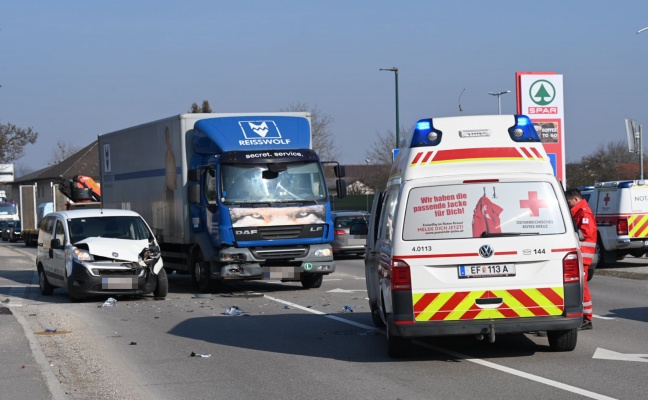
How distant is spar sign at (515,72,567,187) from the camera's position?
29.1m

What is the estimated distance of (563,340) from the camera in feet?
33.9

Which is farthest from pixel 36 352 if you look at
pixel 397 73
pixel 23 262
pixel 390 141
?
pixel 390 141

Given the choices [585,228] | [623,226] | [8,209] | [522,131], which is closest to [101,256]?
[585,228]

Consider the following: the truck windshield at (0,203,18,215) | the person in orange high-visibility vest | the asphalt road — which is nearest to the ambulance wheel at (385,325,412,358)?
the asphalt road

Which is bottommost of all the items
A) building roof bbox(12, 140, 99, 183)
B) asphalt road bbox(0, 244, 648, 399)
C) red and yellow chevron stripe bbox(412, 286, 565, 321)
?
asphalt road bbox(0, 244, 648, 399)

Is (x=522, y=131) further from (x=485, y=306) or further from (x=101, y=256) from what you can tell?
(x=101, y=256)

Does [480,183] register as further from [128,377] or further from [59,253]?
[59,253]

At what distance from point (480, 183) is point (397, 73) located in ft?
108

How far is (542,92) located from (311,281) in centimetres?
1237

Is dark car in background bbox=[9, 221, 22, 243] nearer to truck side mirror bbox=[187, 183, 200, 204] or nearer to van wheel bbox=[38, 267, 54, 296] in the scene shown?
van wheel bbox=[38, 267, 54, 296]

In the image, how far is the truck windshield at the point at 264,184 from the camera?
61.7 ft

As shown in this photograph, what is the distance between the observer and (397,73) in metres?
42.1

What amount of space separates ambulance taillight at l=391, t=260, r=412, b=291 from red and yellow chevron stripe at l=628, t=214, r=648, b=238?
14835 mm

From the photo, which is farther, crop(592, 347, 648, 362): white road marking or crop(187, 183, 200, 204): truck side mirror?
crop(187, 183, 200, 204): truck side mirror
